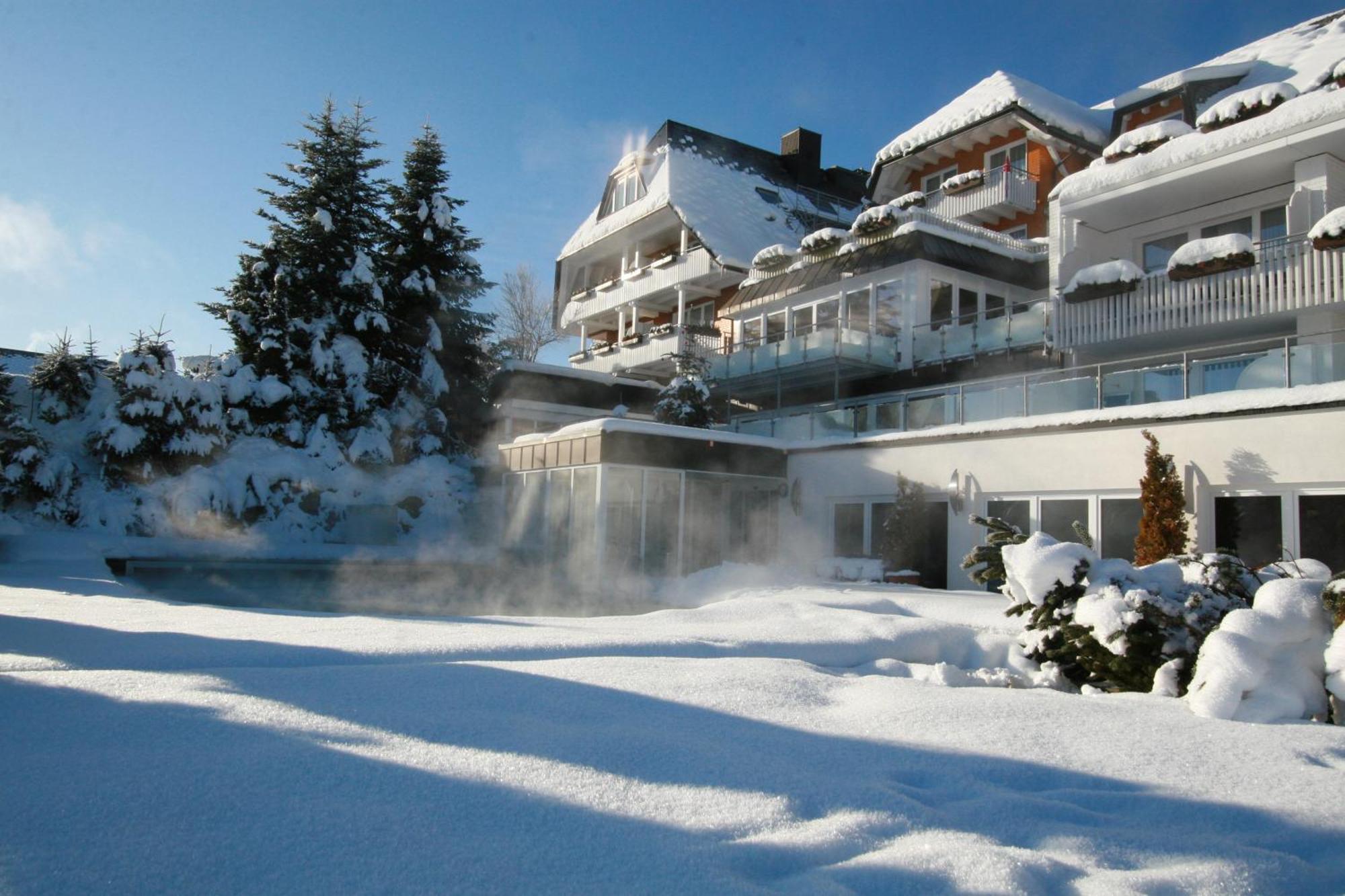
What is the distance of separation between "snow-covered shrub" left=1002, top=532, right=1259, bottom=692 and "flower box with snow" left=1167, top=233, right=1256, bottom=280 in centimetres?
940

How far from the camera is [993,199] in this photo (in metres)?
23.3

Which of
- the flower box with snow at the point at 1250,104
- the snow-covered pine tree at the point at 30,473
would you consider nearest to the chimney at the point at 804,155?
the flower box with snow at the point at 1250,104

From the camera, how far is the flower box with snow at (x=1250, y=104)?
1530cm

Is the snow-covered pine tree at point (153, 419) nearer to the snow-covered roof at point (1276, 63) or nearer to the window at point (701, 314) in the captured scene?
the window at point (701, 314)

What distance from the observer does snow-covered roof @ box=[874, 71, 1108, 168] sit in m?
22.6

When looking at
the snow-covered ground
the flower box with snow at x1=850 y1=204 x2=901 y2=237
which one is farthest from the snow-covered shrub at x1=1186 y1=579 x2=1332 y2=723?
the flower box with snow at x1=850 y1=204 x2=901 y2=237

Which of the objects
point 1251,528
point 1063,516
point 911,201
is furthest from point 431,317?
point 1251,528

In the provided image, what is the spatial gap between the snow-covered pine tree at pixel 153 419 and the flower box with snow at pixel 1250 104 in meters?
21.1

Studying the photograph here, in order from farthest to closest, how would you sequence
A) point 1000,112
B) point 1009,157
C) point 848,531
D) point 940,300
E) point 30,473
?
point 1009,157 < point 1000,112 < point 940,300 < point 30,473 < point 848,531

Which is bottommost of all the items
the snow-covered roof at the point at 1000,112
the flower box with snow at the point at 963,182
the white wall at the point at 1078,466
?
the white wall at the point at 1078,466

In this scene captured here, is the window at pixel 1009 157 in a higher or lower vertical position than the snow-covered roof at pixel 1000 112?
lower

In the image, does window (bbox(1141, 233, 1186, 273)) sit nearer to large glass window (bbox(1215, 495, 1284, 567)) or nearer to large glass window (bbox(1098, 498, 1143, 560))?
large glass window (bbox(1098, 498, 1143, 560))

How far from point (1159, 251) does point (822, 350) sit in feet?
23.6

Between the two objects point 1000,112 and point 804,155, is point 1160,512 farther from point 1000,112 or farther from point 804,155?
point 804,155
